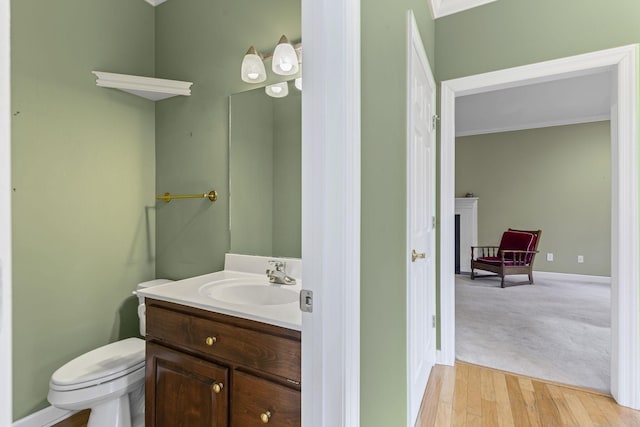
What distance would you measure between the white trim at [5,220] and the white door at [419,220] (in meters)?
1.28

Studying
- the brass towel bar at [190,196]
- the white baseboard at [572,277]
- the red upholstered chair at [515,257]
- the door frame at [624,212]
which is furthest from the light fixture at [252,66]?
the white baseboard at [572,277]

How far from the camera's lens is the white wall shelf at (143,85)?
1975mm

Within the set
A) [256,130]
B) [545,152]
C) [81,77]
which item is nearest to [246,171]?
[256,130]

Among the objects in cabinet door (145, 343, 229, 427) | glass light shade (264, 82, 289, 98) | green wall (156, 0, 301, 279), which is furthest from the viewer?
green wall (156, 0, 301, 279)

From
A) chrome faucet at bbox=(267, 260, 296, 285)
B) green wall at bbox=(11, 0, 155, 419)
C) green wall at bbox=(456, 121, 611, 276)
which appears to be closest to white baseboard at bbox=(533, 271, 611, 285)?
green wall at bbox=(456, 121, 611, 276)

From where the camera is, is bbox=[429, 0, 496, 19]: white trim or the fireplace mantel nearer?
bbox=[429, 0, 496, 19]: white trim

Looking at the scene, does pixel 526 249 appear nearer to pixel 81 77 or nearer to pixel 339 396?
pixel 339 396

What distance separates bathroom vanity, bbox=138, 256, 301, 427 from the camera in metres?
1.04

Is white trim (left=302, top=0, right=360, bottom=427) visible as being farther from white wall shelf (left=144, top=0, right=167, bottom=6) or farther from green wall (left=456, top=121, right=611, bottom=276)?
green wall (left=456, top=121, right=611, bottom=276)

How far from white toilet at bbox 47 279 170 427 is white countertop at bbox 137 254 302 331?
479mm

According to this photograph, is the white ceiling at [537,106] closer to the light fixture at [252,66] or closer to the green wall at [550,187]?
the green wall at [550,187]

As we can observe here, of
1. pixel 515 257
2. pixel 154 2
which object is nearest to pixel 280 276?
pixel 154 2

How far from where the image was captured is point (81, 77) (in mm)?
1922

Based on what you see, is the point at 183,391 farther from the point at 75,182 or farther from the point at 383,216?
the point at 75,182
